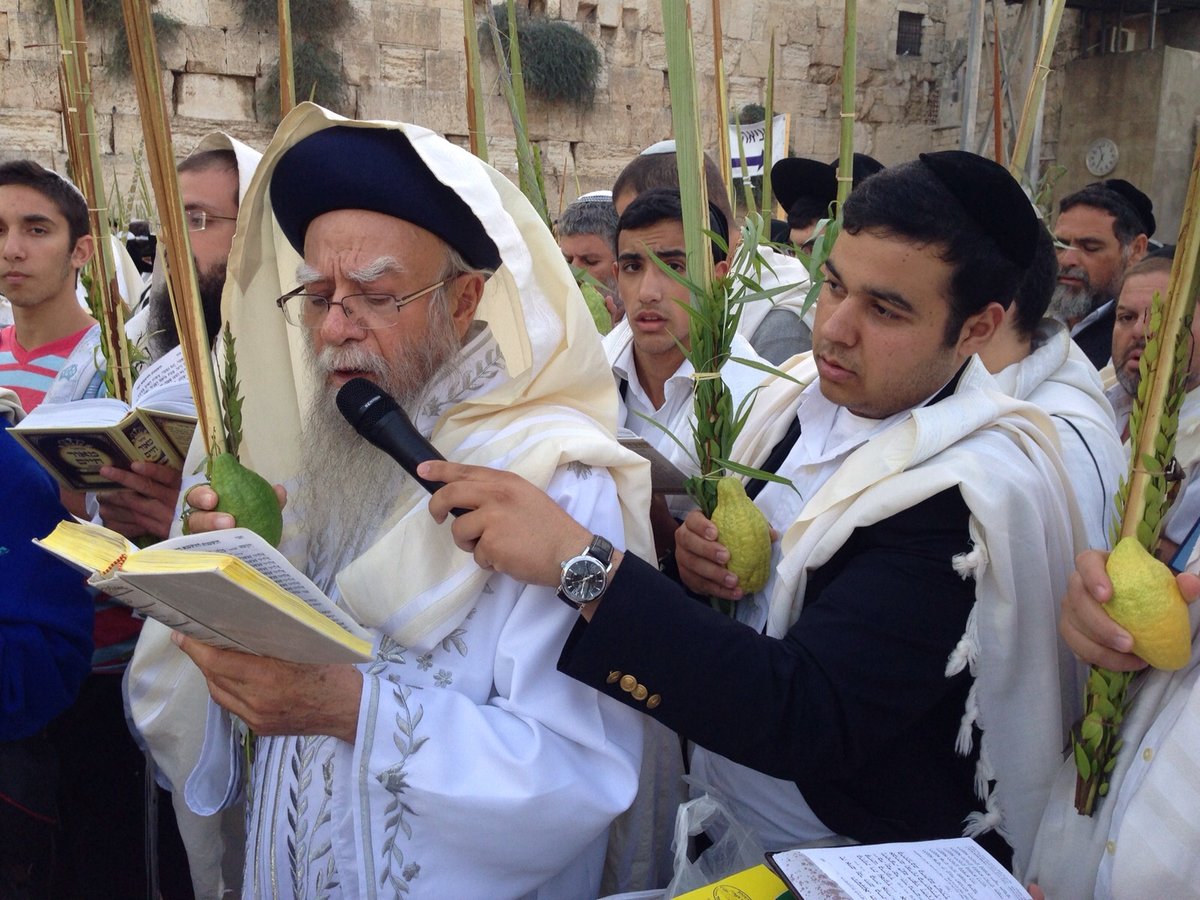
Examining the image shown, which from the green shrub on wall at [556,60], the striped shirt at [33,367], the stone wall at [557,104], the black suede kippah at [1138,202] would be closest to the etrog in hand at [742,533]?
the striped shirt at [33,367]

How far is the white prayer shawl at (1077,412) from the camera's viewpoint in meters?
2.19

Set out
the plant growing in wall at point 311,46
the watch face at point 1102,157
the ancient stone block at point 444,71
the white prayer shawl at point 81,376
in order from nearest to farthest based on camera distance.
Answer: the white prayer shawl at point 81,376, the plant growing in wall at point 311,46, the ancient stone block at point 444,71, the watch face at point 1102,157

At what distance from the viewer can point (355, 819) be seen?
1638 millimetres

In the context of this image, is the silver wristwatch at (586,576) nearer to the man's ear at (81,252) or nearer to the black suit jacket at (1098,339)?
the man's ear at (81,252)

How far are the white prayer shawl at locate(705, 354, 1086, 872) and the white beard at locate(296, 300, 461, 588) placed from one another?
2.55ft

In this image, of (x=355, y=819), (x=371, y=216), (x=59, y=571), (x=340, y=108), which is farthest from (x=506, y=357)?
(x=340, y=108)

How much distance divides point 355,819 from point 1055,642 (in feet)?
4.08

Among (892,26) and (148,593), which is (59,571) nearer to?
(148,593)

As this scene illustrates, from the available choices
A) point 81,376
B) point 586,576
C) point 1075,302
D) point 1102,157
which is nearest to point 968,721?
point 586,576

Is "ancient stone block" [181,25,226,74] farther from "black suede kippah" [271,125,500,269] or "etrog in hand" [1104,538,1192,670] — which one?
"etrog in hand" [1104,538,1192,670]

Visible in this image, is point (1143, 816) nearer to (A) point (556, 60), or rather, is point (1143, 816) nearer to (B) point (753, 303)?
(B) point (753, 303)

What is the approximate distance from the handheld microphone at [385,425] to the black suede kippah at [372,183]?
0.41 meters

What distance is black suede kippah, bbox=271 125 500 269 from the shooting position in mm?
1892

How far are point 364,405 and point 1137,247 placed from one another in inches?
188
